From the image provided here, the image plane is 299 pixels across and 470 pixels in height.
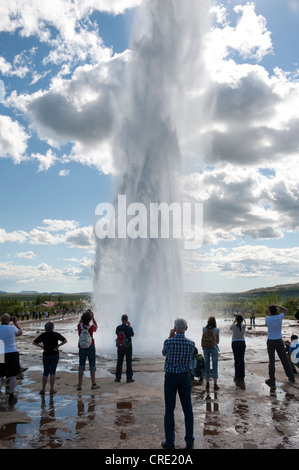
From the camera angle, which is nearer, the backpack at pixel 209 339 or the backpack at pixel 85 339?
the backpack at pixel 85 339

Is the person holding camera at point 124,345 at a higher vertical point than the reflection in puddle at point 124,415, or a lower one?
higher

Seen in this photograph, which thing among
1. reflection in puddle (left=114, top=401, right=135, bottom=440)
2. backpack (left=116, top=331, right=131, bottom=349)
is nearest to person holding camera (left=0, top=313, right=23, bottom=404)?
reflection in puddle (left=114, top=401, right=135, bottom=440)

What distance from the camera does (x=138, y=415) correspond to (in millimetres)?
7125

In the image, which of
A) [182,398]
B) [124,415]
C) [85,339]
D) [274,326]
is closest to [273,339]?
[274,326]

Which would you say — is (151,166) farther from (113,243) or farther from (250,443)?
(250,443)

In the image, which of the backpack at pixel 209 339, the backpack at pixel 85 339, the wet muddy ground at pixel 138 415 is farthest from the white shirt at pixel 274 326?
the backpack at pixel 85 339

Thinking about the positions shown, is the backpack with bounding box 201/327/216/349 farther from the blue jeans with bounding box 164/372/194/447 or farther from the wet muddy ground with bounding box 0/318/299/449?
the blue jeans with bounding box 164/372/194/447

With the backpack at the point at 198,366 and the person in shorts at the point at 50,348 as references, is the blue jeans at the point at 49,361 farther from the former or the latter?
the backpack at the point at 198,366

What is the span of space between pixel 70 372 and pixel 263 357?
27.6 ft

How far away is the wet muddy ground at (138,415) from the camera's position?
5723 millimetres

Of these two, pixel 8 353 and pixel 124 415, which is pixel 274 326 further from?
pixel 8 353

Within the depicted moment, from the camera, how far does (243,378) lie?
33.9 feet

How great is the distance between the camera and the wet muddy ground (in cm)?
572

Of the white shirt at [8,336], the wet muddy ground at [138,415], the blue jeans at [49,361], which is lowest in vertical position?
the wet muddy ground at [138,415]
